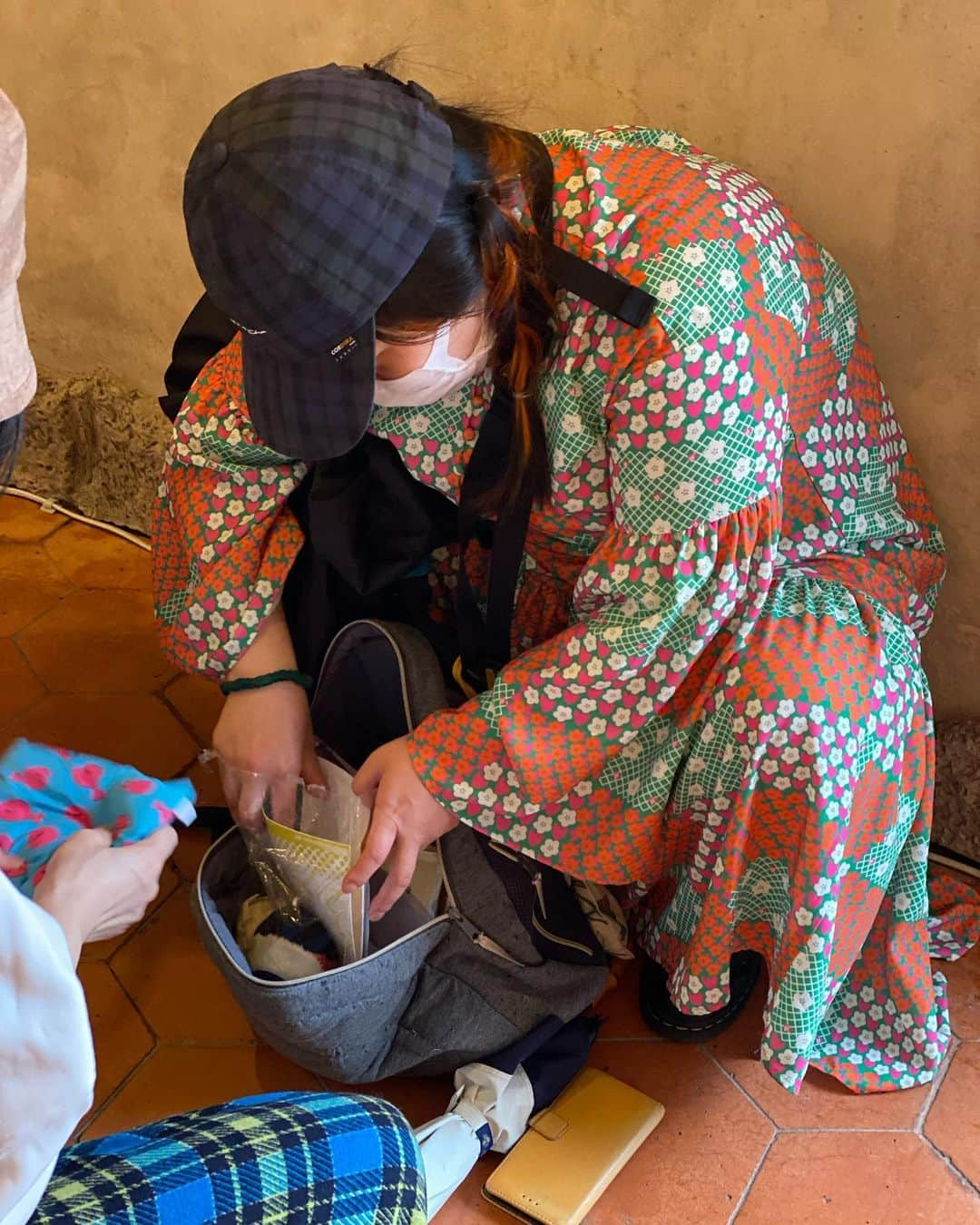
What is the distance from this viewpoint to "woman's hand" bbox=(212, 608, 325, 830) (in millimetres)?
1280

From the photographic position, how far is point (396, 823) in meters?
1.18

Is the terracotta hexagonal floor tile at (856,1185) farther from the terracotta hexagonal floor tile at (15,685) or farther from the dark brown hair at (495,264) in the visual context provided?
the terracotta hexagonal floor tile at (15,685)

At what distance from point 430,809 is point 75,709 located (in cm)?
83

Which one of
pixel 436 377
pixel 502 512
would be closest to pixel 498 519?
pixel 502 512

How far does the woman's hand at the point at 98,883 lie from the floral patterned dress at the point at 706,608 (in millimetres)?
353

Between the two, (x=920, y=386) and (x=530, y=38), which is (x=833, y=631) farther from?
(x=530, y=38)

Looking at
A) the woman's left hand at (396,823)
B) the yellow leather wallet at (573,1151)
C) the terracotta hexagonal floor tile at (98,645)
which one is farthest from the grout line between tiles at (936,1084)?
the terracotta hexagonal floor tile at (98,645)

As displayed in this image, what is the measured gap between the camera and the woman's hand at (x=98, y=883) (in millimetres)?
799

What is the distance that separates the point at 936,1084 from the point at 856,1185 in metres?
0.15

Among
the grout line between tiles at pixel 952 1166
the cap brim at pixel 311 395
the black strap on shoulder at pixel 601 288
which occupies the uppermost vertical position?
the black strap on shoulder at pixel 601 288

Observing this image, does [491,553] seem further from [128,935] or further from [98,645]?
[98,645]

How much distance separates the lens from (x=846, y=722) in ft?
3.70

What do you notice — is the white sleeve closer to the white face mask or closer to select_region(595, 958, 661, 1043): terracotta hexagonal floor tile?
the white face mask

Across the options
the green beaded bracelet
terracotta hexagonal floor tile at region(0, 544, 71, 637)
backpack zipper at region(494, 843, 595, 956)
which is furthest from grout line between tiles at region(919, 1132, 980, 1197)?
terracotta hexagonal floor tile at region(0, 544, 71, 637)
